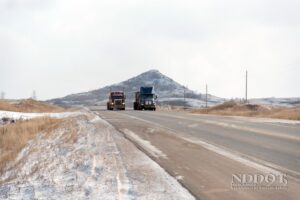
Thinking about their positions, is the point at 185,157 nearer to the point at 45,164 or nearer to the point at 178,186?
the point at 45,164

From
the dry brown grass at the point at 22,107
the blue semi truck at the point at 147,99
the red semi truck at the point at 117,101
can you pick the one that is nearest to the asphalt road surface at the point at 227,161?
the dry brown grass at the point at 22,107

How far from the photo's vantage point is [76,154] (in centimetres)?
1503

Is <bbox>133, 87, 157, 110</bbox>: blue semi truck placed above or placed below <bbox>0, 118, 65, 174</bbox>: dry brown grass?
above

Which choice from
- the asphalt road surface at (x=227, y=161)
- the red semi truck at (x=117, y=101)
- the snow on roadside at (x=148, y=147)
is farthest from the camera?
the red semi truck at (x=117, y=101)

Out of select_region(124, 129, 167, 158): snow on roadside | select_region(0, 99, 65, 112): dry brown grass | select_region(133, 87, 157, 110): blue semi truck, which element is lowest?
select_region(124, 129, 167, 158): snow on roadside

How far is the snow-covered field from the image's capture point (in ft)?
30.2

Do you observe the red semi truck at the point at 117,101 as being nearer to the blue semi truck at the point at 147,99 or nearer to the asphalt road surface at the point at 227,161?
the blue semi truck at the point at 147,99

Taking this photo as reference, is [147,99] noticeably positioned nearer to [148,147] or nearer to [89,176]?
[148,147]

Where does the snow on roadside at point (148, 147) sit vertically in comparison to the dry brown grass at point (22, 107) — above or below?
below

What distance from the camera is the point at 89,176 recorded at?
10.9 meters

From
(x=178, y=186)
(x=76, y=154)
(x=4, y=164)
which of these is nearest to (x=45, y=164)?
(x=76, y=154)

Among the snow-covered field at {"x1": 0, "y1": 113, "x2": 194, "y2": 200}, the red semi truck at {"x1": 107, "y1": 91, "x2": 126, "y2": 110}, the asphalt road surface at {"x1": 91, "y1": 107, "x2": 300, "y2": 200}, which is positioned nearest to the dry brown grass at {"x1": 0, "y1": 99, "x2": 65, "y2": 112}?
the red semi truck at {"x1": 107, "y1": 91, "x2": 126, "y2": 110}

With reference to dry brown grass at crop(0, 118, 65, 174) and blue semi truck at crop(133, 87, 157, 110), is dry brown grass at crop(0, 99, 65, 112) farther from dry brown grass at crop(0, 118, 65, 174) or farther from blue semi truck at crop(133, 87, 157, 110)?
dry brown grass at crop(0, 118, 65, 174)

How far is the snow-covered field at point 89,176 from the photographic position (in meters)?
9.21
